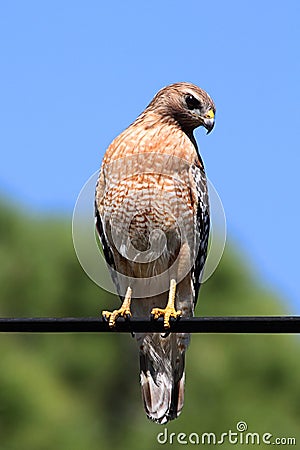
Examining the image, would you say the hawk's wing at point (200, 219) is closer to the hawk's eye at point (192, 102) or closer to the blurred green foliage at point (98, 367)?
the hawk's eye at point (192, 102)

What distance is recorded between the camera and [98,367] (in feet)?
96.2

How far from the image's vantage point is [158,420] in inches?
325

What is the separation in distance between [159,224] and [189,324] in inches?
87.7

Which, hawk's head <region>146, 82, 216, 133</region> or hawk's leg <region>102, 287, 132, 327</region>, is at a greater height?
hawk's head <region>146, 82, 216, 133</region>

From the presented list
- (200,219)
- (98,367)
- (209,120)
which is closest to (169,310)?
(200,219)

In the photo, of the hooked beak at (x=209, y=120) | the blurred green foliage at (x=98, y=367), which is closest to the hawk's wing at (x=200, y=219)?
the hooked beak at (x=209, y=120)

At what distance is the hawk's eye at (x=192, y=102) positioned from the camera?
8586mm

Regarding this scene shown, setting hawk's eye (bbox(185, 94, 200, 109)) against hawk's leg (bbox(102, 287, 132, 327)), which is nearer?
hawk's leg (bbox(102, 287, 132, 327))

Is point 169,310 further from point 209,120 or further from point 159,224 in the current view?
point 209,120

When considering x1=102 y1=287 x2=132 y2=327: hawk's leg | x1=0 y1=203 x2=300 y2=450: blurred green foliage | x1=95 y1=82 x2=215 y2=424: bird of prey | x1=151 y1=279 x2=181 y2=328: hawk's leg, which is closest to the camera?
x1=102 y1=287 x2=132 y2=327: hawk's leg

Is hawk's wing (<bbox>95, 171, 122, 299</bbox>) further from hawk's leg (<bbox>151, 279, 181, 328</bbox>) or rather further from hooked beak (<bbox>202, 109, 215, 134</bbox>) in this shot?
hooked beak (<bbox>202, 109, 215, 134</bbox>)

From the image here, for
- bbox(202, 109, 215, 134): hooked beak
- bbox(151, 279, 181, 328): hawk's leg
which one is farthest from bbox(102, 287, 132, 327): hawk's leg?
bbox(202, 109, 215, 134): hooked beak

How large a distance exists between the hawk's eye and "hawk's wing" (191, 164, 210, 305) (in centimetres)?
49

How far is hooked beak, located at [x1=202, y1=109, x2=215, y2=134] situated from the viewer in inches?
331
